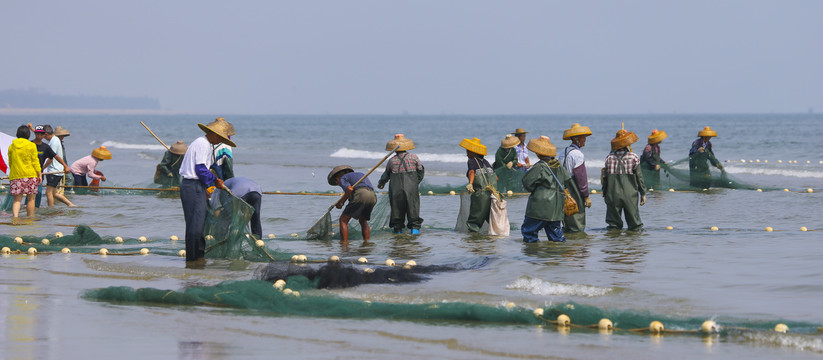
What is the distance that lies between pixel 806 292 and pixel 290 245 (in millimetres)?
5636

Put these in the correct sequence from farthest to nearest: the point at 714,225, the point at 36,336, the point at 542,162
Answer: the point at 714,225
the point at 542,162
the point at 36,336

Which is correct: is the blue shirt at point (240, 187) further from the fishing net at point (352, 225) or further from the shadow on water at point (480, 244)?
the shadow on water at point (480, 244)

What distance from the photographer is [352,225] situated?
Answer: 1070 cm

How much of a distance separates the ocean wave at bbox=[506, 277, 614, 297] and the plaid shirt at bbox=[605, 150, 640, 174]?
11.3ft

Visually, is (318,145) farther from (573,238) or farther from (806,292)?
(806,292)

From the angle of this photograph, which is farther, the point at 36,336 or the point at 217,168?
the point at 217,168

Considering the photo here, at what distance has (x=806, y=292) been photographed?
7.27m

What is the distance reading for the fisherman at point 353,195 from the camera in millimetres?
9938

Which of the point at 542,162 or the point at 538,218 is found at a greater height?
the point at 542,162

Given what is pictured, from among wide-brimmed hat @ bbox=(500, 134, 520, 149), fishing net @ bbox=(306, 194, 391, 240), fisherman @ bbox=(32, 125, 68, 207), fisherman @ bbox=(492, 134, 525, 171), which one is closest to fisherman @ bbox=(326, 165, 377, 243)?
fishing net @ bbox=(306, 194, 391, 240)

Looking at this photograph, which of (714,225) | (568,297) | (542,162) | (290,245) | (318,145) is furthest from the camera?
(318,145)

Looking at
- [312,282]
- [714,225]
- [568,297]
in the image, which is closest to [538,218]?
[568,297]

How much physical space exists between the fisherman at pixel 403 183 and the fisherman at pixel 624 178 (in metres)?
2.29

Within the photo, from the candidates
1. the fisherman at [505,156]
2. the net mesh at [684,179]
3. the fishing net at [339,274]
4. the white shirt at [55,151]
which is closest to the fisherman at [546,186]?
Result: the fishing net at [339,274]
